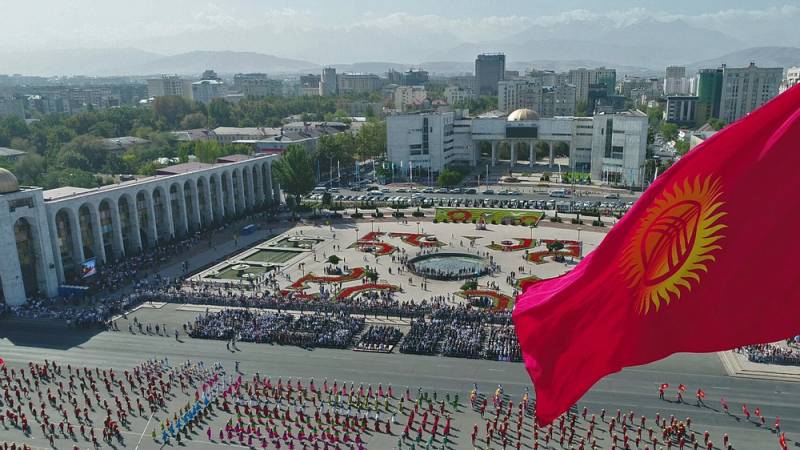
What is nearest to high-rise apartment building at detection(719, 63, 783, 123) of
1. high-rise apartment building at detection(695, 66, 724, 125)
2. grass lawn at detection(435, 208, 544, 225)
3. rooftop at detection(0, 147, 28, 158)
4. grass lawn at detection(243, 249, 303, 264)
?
high-rise apartment building at detection(695, 66, 724, 125)

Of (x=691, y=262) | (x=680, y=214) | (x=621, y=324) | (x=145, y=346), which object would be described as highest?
(x=680, y=214)

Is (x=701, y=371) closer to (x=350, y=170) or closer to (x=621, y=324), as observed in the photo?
(x=621, y=324)

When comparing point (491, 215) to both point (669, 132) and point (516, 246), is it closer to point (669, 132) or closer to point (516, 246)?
point (516, 246)

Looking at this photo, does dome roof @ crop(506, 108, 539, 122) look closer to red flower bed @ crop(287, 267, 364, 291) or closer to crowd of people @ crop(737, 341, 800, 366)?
red flower bed @ crop(287, 267, 364, 291)

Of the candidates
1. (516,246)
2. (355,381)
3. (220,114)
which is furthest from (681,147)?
(220,114)

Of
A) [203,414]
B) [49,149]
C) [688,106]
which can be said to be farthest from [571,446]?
[688,106]

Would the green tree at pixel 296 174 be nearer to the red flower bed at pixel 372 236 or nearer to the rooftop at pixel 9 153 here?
the red flower bed at pixel 372 236

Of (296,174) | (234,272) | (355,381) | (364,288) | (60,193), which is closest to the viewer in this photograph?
(355,381)
